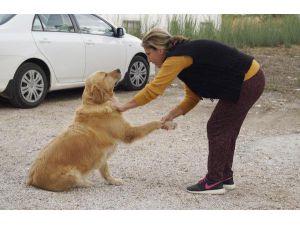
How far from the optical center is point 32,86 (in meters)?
9.56

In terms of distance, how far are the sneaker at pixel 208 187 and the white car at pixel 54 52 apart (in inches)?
194

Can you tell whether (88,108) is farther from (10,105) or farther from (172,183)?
(10,105)

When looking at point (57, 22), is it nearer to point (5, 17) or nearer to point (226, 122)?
point (5, 17)

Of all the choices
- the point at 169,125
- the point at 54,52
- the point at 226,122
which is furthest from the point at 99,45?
the point at 226,122

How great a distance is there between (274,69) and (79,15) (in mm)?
6445

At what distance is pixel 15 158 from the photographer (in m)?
6.64

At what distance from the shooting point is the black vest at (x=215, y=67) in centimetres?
492

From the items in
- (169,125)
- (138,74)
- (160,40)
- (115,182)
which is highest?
(160,40)

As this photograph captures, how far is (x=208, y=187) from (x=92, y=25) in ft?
21.1

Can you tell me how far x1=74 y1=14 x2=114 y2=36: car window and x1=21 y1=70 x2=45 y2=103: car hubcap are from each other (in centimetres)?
155

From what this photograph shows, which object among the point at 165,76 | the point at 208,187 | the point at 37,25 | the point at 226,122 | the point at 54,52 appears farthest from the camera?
the point at 54,52

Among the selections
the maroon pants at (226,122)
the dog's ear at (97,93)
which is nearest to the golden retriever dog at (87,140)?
the dog's ear at (97,93)

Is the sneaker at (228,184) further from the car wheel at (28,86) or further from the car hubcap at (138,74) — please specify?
the car hubcap at (138,74)

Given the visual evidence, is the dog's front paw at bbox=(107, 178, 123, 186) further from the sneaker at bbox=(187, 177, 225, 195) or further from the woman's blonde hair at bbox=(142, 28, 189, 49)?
the woman's blonde hair at bbox=(142, 28, 189, 49)
